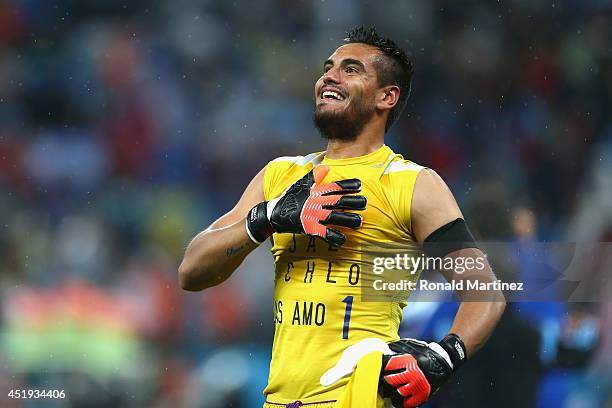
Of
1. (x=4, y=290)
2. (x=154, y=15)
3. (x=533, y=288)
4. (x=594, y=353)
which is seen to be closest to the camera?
(x=533, y=288)

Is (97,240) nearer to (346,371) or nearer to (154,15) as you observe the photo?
(154,15)

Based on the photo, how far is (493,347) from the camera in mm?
4473

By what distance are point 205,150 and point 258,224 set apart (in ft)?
12.8

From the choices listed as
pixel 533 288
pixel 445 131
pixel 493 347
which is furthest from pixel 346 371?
pixel 445 131

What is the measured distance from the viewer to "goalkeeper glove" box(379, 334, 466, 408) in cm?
263

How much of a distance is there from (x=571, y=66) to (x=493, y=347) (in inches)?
140

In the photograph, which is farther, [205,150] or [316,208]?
[205,150]

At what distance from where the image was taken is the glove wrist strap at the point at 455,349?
272cm

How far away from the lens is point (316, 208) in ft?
9.04

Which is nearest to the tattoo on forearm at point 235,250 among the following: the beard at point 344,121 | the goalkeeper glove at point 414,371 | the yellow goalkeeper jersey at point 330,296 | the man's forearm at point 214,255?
the man's forearm at point 214,255

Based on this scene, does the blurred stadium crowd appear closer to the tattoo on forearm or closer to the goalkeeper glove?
the tattoo on forearm

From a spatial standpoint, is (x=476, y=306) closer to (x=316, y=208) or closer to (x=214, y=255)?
(x=316, y=208)

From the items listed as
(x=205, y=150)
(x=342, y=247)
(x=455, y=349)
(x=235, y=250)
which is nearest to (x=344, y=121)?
(x=342, y=247)

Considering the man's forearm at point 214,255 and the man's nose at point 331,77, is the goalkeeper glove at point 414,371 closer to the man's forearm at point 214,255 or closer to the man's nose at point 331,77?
the man's forearm at point 214,255
